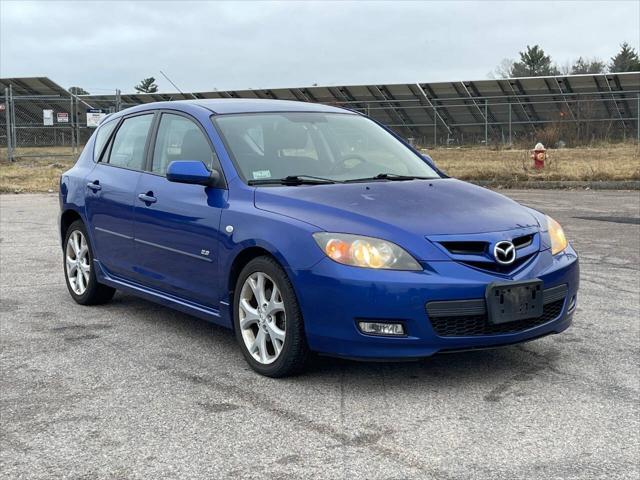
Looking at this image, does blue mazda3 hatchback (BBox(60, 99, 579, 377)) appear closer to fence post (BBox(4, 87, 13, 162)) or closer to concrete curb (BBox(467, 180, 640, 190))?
concrete curb (BBox(467, 180, 640, 190))

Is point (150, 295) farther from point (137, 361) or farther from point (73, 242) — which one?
point (73, 242)

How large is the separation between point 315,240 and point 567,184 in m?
14.9

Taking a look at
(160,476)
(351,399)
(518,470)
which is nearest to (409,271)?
(351,399)

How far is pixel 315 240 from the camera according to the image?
431 cm

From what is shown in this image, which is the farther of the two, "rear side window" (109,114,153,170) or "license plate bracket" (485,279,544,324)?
"rear side window" (109,114,153,170)

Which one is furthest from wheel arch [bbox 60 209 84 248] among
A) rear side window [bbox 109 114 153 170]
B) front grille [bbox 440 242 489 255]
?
front grille [bbox 440 242 489 255]

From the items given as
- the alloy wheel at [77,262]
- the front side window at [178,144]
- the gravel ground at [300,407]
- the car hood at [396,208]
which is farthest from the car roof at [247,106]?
the gravel ground at [300,407]

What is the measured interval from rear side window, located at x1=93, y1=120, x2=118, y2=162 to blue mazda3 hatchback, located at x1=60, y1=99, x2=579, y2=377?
0.43m

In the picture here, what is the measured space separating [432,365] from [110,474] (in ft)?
7.04

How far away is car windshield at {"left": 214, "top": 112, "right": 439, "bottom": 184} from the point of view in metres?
5.14

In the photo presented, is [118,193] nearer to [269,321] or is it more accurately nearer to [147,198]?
[147,198]

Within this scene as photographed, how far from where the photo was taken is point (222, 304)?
16.2 feet

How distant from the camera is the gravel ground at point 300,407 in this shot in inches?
134

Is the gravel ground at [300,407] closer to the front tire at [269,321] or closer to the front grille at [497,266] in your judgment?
the front tire at [269,321]
